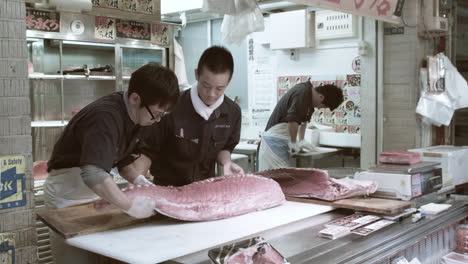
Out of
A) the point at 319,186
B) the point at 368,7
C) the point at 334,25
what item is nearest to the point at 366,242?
the point at 319,186

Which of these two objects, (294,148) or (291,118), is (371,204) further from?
(294,148)

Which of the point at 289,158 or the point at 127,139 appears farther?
the point at 289,158

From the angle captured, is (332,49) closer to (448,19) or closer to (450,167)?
(448,19)

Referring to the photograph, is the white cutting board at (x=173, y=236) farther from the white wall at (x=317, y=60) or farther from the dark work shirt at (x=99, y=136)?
the white wall at (x=317, y=60)

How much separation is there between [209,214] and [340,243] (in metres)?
0.67

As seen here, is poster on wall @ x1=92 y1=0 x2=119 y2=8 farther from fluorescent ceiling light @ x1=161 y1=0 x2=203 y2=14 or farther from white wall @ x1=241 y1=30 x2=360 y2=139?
white wall @ x1=241 y1=30 x2=360 y2=139

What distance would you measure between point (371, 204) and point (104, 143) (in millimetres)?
1492

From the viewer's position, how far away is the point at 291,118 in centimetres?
571

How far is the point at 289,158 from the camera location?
244 inches

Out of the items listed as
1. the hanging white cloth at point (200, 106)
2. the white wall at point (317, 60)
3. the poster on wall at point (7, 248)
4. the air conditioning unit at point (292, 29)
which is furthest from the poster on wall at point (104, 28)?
the poster on wall at point (7, 248)

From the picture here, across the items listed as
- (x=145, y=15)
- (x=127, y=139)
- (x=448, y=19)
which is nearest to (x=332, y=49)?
(x=448, y=19)

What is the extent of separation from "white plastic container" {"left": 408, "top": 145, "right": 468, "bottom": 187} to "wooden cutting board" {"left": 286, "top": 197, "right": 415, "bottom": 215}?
1697 mm

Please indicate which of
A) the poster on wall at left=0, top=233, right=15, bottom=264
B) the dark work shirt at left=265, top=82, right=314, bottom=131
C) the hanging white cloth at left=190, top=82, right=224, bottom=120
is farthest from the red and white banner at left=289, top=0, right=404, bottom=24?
the poster on wall at left=0, top=233, right=15, bottom=264

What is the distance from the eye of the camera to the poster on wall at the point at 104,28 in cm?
590
